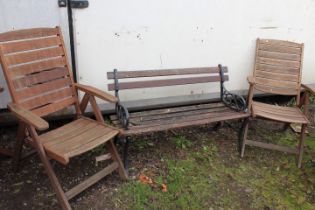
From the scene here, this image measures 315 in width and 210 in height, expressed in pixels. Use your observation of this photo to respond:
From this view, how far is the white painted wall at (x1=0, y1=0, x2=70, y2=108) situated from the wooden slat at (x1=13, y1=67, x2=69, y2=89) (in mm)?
512

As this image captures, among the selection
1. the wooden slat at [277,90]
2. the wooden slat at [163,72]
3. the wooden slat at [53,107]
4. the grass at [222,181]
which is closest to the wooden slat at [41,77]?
the wooden slat at [53,107]

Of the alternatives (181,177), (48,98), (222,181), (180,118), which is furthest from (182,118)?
(48,98)

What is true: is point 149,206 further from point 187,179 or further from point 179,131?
point 179,131

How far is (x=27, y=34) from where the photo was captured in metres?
3.20

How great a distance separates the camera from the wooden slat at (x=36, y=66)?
3.09 meters

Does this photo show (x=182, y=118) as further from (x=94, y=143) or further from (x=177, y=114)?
(x=94, y=143)

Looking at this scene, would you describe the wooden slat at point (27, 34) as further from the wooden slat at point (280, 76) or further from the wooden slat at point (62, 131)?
the wooden slat at point (280, 76)

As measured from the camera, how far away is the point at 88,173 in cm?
351

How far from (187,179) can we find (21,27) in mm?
2235

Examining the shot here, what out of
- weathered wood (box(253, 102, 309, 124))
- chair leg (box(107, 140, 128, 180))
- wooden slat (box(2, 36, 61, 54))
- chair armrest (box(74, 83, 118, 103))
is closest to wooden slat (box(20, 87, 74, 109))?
chair armrest (box(74, 83, 118, 103))

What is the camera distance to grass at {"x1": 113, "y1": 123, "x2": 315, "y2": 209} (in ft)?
10.6

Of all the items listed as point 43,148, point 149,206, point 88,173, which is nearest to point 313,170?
point 149,206

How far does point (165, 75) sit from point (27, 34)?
1.49 metres

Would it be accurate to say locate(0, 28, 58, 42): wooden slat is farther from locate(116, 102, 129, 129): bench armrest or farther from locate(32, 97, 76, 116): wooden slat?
locate(116, 102, 129, 129): bench armrest
